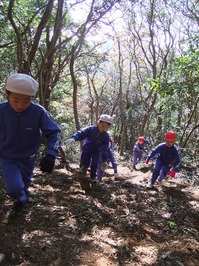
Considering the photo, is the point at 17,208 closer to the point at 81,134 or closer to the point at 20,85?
the point at 20,85

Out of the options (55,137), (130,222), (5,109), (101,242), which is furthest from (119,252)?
(5,109)

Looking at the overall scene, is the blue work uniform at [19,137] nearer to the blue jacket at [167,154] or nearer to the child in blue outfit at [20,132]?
the child in blue outfit at [20,132]

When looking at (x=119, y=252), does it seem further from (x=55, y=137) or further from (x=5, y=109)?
(x=5, y=109)

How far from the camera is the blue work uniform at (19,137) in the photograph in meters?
3.66

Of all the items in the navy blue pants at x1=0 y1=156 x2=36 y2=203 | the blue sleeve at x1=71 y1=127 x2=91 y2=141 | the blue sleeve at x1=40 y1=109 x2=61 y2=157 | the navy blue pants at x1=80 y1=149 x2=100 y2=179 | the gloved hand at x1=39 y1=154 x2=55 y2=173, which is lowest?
the navy blue pants at x1=80 y1=149 x2=100 y2=179

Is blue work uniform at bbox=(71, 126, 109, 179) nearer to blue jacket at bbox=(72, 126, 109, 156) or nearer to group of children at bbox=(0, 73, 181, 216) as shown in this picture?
blue jacket at bbox=(72, 126, 109, 156)

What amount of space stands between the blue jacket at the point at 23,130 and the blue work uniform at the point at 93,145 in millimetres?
2914

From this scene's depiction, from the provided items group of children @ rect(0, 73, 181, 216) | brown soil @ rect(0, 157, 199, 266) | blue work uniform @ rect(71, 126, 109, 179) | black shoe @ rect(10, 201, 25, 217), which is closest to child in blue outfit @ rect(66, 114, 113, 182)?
blue work uniform @ rect(71, 126, 109, 179)

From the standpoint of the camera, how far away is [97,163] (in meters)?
7.24

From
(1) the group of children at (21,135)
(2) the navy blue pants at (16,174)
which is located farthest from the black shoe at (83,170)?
(2) the navy blue pants at (16,174)

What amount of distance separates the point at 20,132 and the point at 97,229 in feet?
5.20

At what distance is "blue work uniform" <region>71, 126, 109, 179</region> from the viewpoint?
22.6 ft

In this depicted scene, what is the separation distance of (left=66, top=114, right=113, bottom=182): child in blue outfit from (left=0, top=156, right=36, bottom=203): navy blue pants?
258cm

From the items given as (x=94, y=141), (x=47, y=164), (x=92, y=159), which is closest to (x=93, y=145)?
(x=94, y=141)
